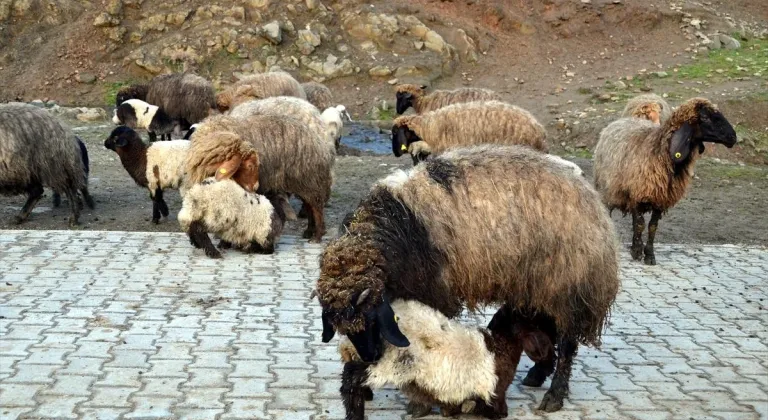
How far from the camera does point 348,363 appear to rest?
17.2 feet

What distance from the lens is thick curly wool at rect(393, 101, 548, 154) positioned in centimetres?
1165

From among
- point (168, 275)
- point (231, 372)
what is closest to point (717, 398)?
point (231, 372)

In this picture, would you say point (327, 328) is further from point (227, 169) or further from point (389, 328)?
point (227, 169)

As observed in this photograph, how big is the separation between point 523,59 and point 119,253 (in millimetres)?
17143

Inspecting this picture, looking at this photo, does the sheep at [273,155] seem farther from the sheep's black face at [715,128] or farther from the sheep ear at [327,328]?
the sheep ear at [327,328]

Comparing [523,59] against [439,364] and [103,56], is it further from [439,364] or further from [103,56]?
[439,364]

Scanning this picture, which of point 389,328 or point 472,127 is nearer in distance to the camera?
point 389,328

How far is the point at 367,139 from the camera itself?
1917cm

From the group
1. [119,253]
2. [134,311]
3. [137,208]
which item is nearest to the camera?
[134,311]

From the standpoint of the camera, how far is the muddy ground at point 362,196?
11.6 metres

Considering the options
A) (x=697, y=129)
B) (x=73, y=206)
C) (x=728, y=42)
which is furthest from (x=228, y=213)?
(x=728, y=42)

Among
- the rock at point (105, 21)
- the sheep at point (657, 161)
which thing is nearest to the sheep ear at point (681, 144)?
the sheep at point (657, 161)

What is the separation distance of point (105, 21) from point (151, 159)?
→ 48.4 feet

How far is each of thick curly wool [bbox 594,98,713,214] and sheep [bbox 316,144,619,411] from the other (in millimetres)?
4294
